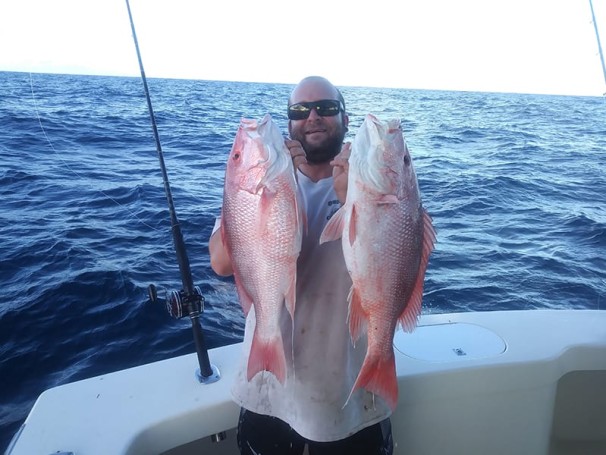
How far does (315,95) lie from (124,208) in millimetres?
7132

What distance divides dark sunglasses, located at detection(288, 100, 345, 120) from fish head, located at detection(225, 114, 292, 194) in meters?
0.29

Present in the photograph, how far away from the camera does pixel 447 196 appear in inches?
412

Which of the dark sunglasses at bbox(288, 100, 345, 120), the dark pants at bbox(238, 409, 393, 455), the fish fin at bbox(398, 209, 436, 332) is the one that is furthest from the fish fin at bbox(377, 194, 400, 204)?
the dark pants at bbox(238, 409, 393, 455)

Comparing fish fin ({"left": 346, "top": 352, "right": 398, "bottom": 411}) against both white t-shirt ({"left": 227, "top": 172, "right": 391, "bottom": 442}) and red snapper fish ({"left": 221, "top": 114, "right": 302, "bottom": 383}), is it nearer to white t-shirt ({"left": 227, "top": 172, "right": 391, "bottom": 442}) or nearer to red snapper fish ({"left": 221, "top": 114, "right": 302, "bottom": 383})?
white t-shirt ({"left": 227, "top": 172, "right": 391, "bottom": 442})

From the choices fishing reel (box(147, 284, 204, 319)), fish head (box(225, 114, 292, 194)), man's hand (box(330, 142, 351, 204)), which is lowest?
fishing reel (box(147, 284, 204, 319))

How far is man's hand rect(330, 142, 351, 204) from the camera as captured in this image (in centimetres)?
190

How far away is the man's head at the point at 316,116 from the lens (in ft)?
6.91

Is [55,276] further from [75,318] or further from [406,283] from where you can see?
[406,283]

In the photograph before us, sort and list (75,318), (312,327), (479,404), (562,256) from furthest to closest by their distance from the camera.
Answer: (562,256) < (75,318) < (479,404) < (312,327)

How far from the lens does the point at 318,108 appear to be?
2100mm

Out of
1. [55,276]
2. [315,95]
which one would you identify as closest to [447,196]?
[55,276]

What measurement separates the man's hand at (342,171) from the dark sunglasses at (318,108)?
0.85 ft

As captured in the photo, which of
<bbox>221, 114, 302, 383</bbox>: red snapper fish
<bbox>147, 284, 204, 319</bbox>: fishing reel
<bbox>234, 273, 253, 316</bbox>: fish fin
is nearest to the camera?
<bbox>221, 114, 302, 383</bbox>: red snapper fish

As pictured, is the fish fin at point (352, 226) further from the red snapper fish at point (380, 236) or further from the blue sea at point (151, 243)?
the blue sea at point (151, 243)
